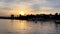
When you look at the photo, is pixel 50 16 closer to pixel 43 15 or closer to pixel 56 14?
pixel 43 15

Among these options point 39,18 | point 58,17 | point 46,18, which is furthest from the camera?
point 46,18

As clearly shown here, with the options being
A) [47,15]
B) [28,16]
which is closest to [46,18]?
[47,15]

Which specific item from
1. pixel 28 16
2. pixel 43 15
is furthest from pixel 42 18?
pixel 28 16

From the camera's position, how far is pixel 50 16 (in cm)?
16362

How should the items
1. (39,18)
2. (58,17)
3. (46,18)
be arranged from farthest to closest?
(46,18), (39,18), (58,17)

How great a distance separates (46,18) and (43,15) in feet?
18.6

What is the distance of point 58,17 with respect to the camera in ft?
468

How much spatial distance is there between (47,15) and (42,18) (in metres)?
8.50

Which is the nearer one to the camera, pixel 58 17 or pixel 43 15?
pixel 58 17

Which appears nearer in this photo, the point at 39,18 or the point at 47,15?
the point at 39,18

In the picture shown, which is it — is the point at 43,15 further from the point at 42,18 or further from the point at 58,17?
the point at 58,17

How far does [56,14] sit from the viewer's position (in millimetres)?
147500

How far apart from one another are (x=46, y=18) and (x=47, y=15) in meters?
2.50

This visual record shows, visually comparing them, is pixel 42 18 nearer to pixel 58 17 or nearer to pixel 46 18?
pixel 46 18
